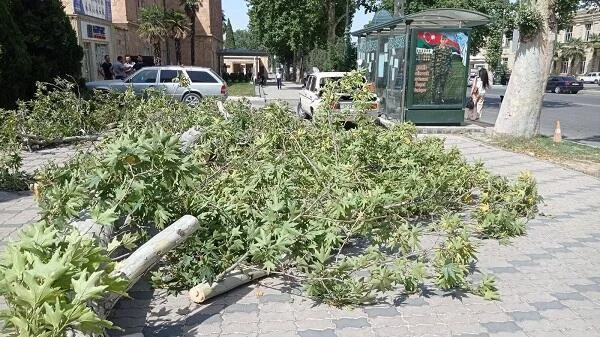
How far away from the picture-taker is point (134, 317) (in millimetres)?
3301

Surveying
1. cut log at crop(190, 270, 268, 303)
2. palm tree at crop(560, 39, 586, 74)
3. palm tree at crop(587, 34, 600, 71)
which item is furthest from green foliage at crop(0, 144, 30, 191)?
palm tree at crop(560, 39, 586, 74)

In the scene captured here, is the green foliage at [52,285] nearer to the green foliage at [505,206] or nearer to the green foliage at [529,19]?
the green foliage at [505,206]

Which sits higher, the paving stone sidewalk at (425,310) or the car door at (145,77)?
the car door at (145,77)

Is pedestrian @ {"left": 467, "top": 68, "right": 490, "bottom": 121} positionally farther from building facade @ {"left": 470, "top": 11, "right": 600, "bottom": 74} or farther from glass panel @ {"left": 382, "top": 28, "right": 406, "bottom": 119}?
building facade @ {"left": 470, "top": 11, "right": 600, "bottom": 74}

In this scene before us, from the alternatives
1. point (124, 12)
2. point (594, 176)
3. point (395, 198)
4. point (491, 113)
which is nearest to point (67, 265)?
point (395, 198)

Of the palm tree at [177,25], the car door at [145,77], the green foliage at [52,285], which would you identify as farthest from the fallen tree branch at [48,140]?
the palm tree at [177,25]

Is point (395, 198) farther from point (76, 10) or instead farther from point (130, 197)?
point (76, 10)

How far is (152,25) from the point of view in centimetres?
3291

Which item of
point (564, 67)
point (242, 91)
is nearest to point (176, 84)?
point (242, 91)

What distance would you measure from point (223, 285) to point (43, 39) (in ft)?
37.1

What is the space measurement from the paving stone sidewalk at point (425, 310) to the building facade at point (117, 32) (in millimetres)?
18560

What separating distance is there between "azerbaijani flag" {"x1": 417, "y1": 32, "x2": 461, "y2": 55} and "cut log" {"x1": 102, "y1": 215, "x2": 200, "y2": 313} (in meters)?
9.85

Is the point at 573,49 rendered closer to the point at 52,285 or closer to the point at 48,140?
the point at 48,140

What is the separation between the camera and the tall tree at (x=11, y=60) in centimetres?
1020
